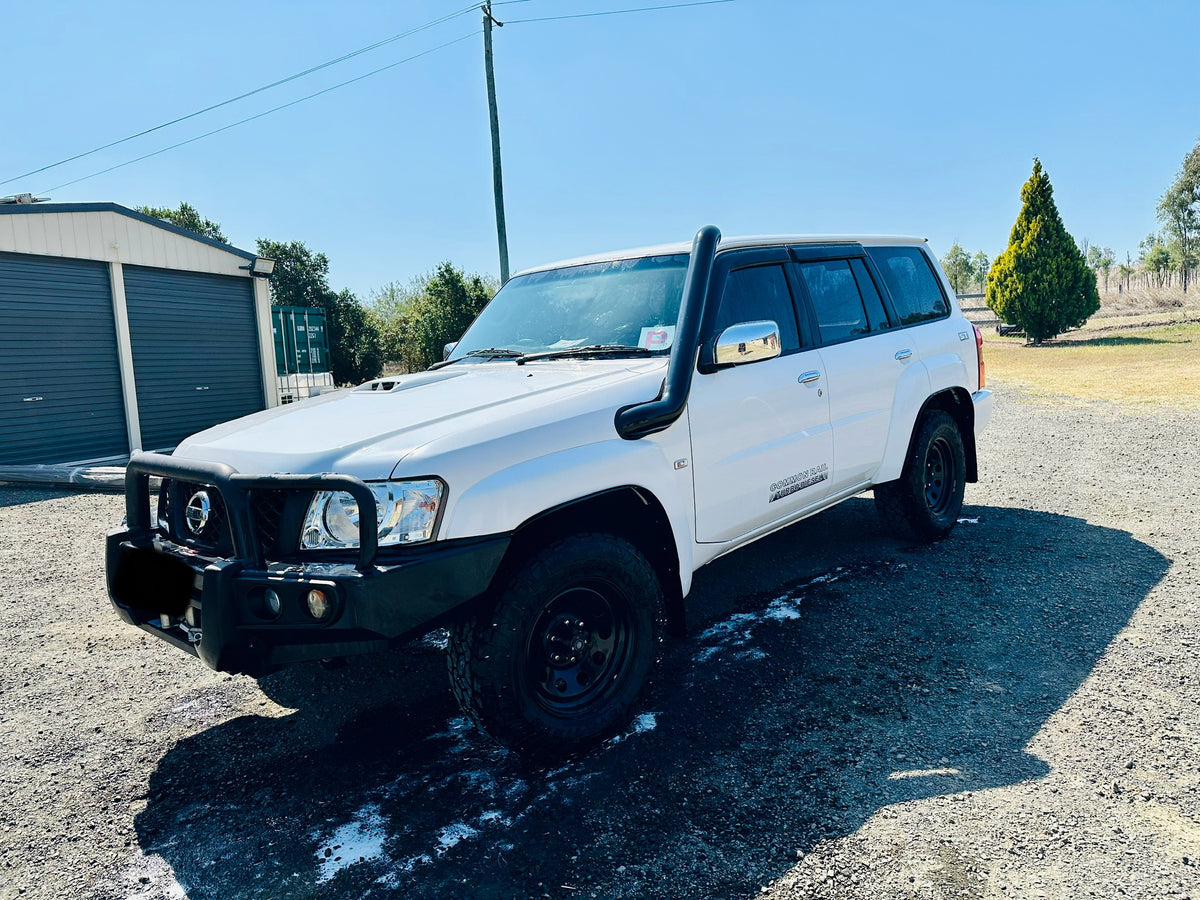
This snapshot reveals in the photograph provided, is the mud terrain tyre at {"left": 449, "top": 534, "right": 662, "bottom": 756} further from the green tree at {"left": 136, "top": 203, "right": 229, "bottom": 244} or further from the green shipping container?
the green tree at {"left": 136, "top": 203, "right": 229, "bottom": 244}

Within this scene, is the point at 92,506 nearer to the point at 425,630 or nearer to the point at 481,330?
the point at 481,330

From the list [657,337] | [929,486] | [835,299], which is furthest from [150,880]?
[929,486]

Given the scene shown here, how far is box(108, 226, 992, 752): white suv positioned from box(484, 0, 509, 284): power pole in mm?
16080

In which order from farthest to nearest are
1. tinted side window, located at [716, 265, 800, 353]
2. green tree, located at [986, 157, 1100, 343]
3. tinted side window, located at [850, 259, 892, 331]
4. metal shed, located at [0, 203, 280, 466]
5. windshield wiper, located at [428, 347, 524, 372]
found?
1. green tree, located at [986, 157, 1100, 343]
2. metal shed, located at [0, 203, 280, 466]
3. tinted side window, located at [850, 259, 892, 331]
4. windshield wiper, located at [428, 347, 524, 372]
5. tinted side window, located at [716, 265, 800, 353]

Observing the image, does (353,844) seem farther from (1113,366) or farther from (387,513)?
(1113,366)

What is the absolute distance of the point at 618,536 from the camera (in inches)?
124

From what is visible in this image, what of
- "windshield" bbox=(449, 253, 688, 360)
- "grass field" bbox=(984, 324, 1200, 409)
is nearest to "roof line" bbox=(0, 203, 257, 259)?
"windshield" bbox=(449, 253, 688, 360)

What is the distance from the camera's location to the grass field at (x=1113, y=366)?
1327 cm

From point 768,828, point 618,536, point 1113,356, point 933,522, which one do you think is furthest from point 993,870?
point 1113,356

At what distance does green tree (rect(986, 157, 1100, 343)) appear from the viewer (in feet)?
80.3

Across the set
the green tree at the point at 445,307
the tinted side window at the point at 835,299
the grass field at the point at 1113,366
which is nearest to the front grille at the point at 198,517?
the tinted side window at the point at 835,299

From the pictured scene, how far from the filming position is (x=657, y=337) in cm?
358

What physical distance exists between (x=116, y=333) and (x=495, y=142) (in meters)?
10.3

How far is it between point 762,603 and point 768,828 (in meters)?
2.06
